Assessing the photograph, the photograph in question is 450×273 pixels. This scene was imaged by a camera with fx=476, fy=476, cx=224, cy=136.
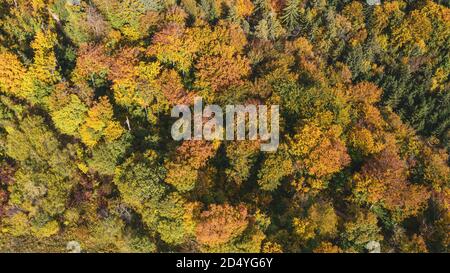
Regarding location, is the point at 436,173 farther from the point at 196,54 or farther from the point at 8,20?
the point at 8,20

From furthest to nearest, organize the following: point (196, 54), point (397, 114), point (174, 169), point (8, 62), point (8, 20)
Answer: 1. point (397, 114)
2. point (196, 54)
3. point (8, 20)
4. point (8, 62)
5. point (174, 169)

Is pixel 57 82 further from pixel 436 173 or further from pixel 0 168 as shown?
pixel 436 173

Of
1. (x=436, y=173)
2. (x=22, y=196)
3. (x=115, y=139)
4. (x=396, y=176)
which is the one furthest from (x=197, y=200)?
(x=436, y=173)

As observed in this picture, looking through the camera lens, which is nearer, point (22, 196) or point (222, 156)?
point (22, 196)

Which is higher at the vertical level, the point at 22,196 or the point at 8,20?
the point at 8,20

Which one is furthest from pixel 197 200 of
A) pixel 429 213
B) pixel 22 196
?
pixel 429 213

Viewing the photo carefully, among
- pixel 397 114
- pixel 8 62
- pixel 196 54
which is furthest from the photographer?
pixel 397 114

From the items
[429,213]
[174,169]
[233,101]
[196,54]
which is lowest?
[429,213]
